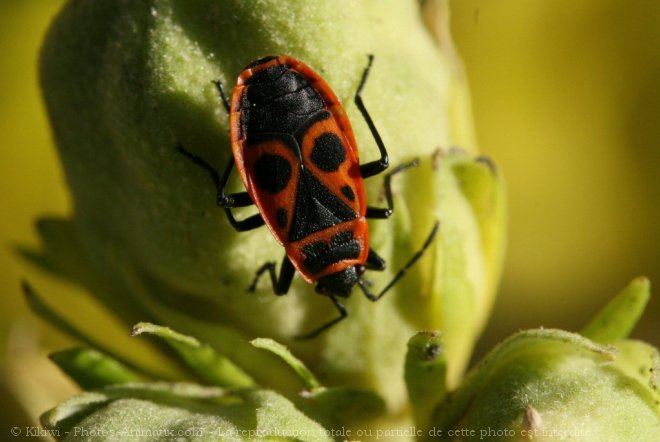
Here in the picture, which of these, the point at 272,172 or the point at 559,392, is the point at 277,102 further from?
the point at 559,392

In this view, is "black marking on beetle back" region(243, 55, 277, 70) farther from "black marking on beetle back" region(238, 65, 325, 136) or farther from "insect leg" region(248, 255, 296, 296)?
"insect leg" region(248, 255, 296, 296)

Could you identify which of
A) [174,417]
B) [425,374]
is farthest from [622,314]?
[174,417]

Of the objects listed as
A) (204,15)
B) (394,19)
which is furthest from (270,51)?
(394,19)

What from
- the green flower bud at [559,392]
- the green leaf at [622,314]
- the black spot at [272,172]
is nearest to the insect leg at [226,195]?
the black spot at [272,172]

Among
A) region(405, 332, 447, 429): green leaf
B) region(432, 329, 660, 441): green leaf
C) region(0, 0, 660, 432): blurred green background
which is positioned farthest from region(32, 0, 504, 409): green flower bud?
region(0, 0, 660, 432): blurred green background

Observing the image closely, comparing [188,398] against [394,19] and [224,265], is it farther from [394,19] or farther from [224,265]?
[394,19]
